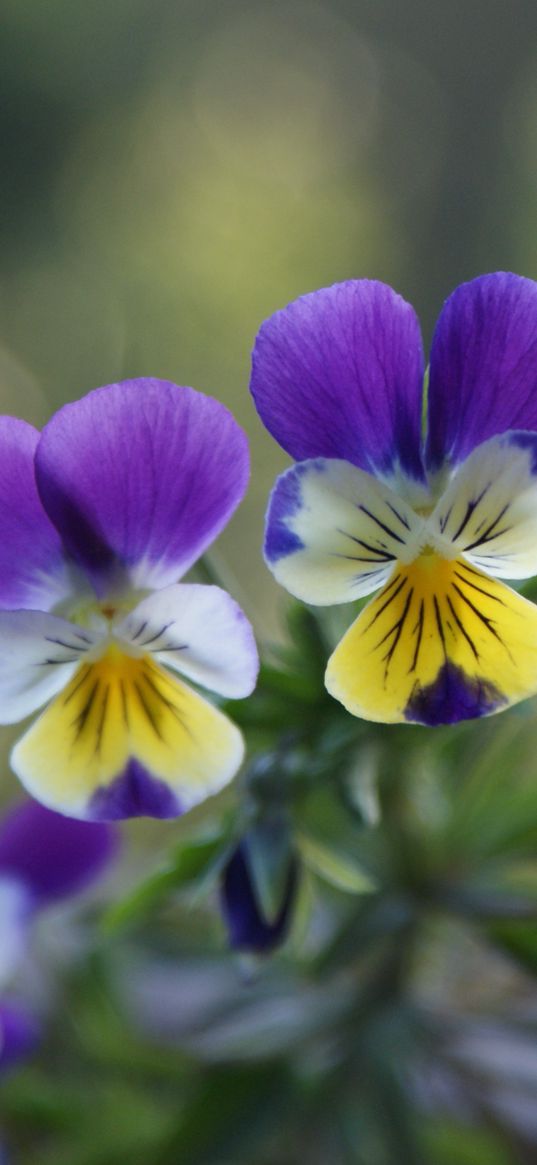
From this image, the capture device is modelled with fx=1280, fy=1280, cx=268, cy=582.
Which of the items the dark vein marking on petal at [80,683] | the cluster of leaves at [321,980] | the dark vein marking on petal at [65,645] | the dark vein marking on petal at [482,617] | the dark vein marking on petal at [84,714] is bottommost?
the cluster of leaves at [321,980]

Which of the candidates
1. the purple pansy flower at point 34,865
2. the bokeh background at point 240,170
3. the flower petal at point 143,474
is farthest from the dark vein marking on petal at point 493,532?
the bokeh background at point 240,170

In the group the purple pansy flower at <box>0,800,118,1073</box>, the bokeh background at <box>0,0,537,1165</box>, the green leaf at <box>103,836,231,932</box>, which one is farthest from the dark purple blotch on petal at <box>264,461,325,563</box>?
the bokeh background at <box>0,0,537,1165</box>

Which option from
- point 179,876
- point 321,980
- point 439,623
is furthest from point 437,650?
point 321,980

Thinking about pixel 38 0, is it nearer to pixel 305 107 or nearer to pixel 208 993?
pixel 305 107

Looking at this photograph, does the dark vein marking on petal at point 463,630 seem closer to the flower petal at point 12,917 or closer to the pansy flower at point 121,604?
the pansy flower at point 121,604

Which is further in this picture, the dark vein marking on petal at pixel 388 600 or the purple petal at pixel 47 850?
the purple petal at pixel 47 850

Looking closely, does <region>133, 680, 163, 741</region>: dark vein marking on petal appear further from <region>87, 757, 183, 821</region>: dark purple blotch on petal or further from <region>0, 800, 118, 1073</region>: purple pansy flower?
<region>0, 800, 118, 1073</region>: purple pansy flower

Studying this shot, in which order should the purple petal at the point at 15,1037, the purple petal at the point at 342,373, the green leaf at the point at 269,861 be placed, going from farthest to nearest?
1. the purple petal at the point at 15,1037
2. the green leaf at the point at 269,861
3. the purple petal at the point at 342,373
